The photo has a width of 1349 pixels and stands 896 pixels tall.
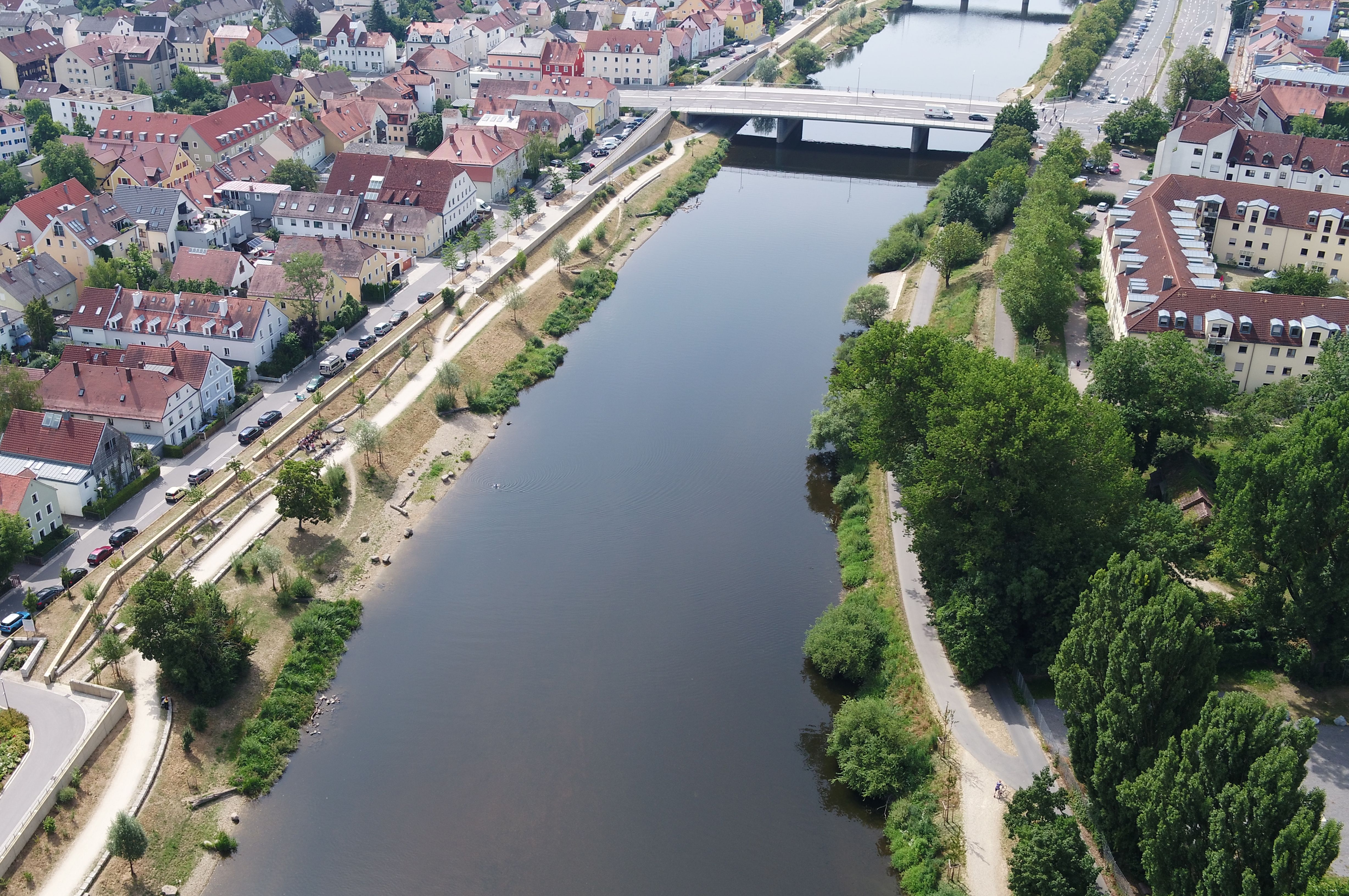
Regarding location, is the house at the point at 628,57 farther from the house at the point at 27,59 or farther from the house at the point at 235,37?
the house at the point at 27,59

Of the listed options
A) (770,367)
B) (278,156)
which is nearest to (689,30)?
(278,156)

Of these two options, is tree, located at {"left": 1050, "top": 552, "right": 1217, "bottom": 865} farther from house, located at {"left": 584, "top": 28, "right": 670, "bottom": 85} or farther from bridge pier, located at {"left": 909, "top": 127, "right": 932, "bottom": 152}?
house, located at {"left": 584, "top": 28, "right": 670, "bottom": 85}

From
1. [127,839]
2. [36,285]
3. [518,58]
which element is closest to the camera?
[127,839]

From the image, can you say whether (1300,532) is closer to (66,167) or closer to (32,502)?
(32,502)

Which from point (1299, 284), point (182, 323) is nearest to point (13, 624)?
point (182, 323)

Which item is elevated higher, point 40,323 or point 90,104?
point 90,104

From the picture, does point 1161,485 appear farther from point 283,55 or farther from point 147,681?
point 283,55
